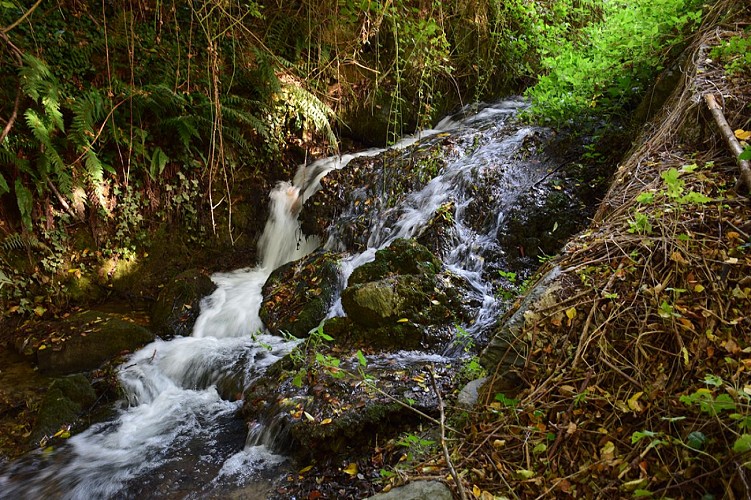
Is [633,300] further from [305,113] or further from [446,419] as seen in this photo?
[305,113]

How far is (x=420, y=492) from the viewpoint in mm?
2326

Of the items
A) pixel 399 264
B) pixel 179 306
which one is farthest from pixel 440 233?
pixel 179 306

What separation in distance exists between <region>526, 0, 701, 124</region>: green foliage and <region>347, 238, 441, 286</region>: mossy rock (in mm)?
3280

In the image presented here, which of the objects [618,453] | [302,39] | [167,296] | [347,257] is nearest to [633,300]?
[618,453]

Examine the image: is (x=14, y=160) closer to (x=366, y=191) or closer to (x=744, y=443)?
(x=366, y=191)

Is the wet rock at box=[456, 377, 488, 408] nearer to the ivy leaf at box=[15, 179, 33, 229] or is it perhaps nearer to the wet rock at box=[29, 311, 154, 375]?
the wet rock at box=[29, 311, 154, 375]

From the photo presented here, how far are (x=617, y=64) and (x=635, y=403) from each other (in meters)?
5.58

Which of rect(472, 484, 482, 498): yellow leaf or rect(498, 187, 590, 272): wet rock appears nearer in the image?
rect(472, 484, 482, 498): yellow leaf

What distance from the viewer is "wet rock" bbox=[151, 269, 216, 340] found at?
5871 millimetres

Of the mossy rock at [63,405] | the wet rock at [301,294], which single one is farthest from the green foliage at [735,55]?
the mossy rock at [63,405]

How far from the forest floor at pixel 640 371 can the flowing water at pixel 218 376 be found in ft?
6.31

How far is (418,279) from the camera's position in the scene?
5043 mm

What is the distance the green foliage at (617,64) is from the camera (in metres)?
5.46

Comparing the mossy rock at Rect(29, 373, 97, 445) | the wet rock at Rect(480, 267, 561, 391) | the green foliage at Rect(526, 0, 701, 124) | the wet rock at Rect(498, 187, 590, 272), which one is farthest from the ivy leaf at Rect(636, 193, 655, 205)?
the mossy rock at Rect(29, 373, 97, 445)
